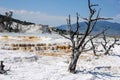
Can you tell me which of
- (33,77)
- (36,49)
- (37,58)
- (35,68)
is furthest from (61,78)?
(36,49)

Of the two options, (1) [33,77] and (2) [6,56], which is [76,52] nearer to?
(1) [33,77]

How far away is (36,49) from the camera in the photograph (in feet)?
84.0

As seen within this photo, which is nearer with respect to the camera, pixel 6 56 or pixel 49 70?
pixel 49 70

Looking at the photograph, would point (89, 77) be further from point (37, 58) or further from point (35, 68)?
point (37, 58)

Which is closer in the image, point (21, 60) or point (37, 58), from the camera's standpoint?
point (21, 60)

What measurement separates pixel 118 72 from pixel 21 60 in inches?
218

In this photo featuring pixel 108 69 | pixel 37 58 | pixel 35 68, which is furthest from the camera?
pixel 37 58

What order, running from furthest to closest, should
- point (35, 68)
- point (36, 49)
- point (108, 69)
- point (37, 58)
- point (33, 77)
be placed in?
point (36, 49) < point (37, 58) < point (108, 69) < point (35, 68) < point (33, 77)

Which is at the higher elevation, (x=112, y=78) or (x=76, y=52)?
(x=76, y=52)

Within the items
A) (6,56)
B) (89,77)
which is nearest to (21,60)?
(6,56)

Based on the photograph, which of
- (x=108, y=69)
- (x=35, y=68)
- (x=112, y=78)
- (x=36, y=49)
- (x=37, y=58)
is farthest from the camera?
(x=36, y=49)

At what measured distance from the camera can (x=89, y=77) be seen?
47.4ft

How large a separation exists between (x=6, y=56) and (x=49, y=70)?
3551 millimetres

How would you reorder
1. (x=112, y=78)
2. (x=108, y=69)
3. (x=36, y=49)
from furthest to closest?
(x=36, y=49) < (x=108, y=69) < (x=112, y=78)
